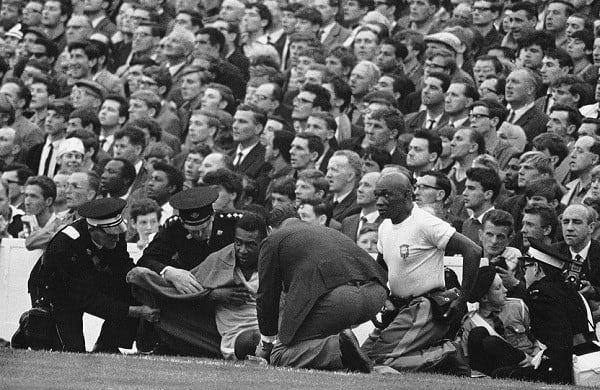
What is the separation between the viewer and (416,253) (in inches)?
578

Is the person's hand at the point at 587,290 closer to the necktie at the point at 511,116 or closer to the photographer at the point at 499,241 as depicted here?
the photographer at the point at 499,241

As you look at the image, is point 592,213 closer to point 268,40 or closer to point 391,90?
point 391,90

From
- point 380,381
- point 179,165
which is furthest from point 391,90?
point 380,381

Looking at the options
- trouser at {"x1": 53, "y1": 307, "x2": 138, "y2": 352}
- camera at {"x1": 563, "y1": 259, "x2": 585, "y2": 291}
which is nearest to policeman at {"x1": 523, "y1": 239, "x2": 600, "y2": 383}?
camera at {"x1": 563, "y1": 259, "x2": 585, "y2": 291}

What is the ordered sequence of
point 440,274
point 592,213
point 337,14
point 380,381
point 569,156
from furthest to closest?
point 337,14
point 569,156
point 592,213
point 440,274
point 380,381

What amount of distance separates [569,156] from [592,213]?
2.19 meters

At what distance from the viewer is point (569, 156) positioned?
60.2 feet

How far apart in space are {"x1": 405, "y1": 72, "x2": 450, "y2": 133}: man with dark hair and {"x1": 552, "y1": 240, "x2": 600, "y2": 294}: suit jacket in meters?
4.58

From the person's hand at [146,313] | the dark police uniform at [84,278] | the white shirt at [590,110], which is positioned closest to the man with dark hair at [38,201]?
the dark police uniform at [84,278]

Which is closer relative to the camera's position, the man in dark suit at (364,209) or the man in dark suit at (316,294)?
the man in dark suit at (316,294)

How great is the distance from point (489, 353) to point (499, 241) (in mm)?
1804

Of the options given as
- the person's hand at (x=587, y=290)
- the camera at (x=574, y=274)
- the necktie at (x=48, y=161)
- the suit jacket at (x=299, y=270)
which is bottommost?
the necktie at (x=48, y=161)

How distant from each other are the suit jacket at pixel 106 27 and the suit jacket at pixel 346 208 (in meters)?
8.69

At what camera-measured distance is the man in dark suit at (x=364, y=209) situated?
18.9m
